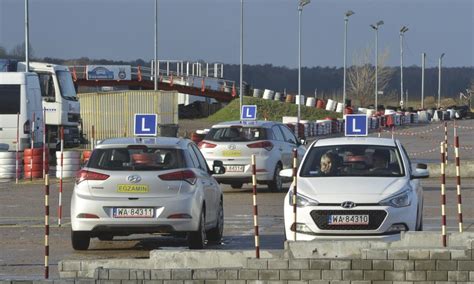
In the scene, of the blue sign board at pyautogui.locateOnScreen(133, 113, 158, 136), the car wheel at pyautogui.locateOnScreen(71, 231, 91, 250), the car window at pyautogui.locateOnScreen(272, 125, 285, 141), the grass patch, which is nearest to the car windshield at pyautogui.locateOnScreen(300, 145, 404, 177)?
the car wheel at pyautogui.locateOnScreen(71, 231, 91, 250)

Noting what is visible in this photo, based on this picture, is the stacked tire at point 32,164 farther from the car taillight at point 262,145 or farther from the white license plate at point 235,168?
the car taillight at point 262,145

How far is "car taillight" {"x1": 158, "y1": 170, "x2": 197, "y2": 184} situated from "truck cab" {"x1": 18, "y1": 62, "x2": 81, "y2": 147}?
98.5 ft

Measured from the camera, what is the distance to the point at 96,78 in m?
84.0

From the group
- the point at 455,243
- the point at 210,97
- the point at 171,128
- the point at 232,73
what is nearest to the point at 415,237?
the point at 455,243

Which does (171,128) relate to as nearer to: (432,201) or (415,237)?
(432,201)

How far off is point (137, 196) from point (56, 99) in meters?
31.1

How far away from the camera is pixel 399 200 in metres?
15.3

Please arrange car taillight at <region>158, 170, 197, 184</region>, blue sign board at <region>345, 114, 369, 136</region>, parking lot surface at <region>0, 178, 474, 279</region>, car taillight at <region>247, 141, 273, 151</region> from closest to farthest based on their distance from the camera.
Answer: parking lot surface at <region>0, 178, 474, 279</region> < car taillight at <region>158, 170, 197, 184</region> < blue sign board at <region>345, 114, 369, 136</region> < car taillight at <region>247, 141, 273, 151</region>

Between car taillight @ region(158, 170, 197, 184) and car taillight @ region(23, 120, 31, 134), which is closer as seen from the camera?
car taillight @ region(158, 170, 197, 184)

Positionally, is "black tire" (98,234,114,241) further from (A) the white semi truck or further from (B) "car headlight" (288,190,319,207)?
(A) the white semi truck

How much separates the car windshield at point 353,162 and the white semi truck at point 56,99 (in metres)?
29.9

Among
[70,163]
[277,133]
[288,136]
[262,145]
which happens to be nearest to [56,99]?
[70,163]

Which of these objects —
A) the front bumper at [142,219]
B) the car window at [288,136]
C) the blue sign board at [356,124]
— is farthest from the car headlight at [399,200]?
the car window at [288,136]

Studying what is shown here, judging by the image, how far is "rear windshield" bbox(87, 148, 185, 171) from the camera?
16.7m
